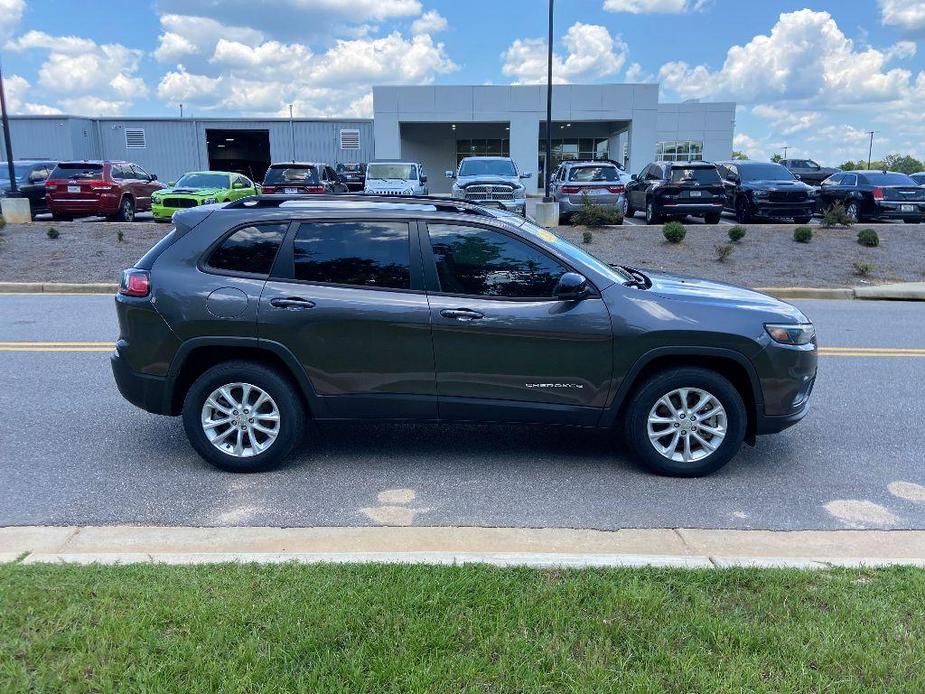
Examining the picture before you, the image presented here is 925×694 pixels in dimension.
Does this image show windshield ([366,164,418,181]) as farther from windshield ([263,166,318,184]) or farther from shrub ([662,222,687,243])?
shrub ([662,222,687,243])

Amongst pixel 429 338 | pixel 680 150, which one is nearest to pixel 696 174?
pixel 429 338

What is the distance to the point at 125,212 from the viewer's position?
68.4ft

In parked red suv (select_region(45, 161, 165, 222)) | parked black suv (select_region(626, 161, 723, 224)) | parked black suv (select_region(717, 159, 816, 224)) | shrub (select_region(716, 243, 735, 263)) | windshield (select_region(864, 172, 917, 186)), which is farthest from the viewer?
windshield (select_region(864, 172, 917, 186))

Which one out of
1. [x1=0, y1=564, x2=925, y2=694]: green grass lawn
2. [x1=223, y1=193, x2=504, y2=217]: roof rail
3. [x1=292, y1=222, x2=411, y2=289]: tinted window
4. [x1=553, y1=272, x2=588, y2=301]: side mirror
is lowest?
[x1=0, y1=564, x2=925, y2=694]: green grass lawn

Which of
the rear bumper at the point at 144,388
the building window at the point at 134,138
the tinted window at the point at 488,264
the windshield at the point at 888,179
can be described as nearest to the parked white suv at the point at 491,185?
the windshield at the point at 888,179

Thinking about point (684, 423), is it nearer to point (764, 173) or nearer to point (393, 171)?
point (393, 171)

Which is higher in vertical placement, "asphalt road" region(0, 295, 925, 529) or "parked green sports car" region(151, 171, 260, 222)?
"parked green sports car" region(151, 171, 260, 222)

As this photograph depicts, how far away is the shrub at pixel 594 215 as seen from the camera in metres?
17.8

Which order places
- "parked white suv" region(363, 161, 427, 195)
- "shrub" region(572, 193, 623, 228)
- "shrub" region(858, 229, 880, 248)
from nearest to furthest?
"shrub" region(858, 229, 880, 248), "shrub" region(572, 193, 623, 228), "parked white suv" region(363, 161, 427, 195)

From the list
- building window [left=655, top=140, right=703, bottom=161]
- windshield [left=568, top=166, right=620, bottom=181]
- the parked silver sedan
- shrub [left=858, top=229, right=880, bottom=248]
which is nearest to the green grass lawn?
shrub [left=858, top=229, right=880, bottom=248]

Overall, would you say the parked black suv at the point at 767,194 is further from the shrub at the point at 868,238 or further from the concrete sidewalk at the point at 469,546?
the concrete sidewalk at the point at 469,546

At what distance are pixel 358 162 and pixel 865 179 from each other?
2668 cm

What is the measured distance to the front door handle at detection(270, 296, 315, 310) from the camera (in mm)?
4625

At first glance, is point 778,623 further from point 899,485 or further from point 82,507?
point 82,507
